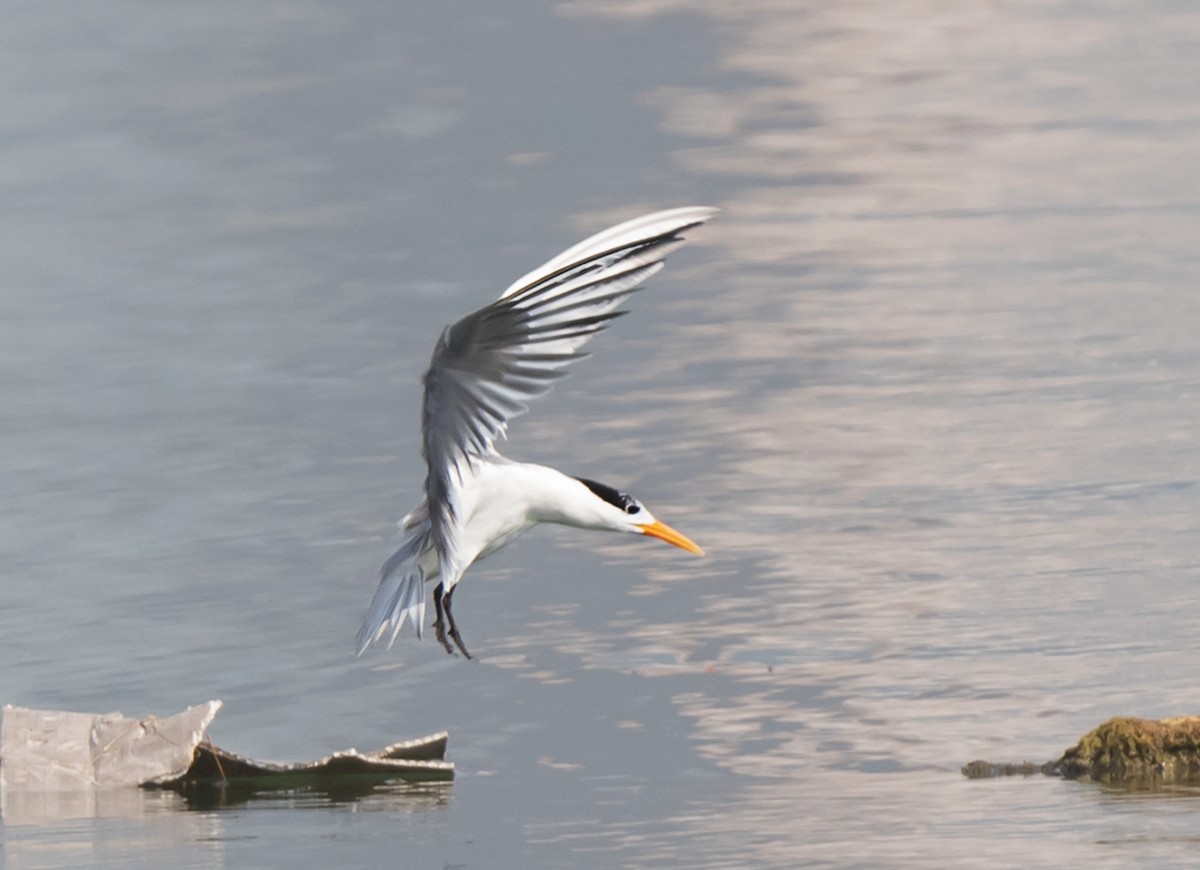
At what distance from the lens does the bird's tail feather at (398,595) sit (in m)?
7.25

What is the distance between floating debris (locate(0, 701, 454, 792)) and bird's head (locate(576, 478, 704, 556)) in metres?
1.34

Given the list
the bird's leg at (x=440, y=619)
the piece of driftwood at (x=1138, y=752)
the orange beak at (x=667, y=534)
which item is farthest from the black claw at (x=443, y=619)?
the piece of driftwood at (x=1138, y=752)

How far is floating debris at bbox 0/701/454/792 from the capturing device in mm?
6230

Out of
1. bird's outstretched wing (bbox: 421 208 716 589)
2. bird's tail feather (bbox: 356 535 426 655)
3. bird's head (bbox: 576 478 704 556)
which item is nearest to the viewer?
bird's outstretched wing (bbox: 421 208 716 589)

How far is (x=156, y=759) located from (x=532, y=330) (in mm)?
1693

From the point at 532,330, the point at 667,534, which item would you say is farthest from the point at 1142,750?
the point at 667,534

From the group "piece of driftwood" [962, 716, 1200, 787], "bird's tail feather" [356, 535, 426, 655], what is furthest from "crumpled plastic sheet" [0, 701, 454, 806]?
"piece of driftwood" [962, 716, 1200, 787]

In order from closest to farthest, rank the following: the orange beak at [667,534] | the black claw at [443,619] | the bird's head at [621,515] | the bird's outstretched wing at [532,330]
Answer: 1. the bird's outstretched wing at [532,330]
2. the black claw at [443,619]
3. the bird's head at [621,515]
4. the orange beak at [667,534]

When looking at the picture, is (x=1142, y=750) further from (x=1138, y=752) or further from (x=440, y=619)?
(x=440, y=619)

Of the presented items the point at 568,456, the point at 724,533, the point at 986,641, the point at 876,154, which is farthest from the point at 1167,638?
the point at 876,154

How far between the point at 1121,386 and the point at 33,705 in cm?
556

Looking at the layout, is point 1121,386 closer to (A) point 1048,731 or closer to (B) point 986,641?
(B) point 986,641

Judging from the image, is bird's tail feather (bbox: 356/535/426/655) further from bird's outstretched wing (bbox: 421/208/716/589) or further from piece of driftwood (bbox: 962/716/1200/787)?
piece of driftwood (bbox: 962/716/1200/787)

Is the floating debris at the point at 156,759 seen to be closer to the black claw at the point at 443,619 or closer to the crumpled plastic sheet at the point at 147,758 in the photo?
the crumpled plastic sheet at the point at 147,758
